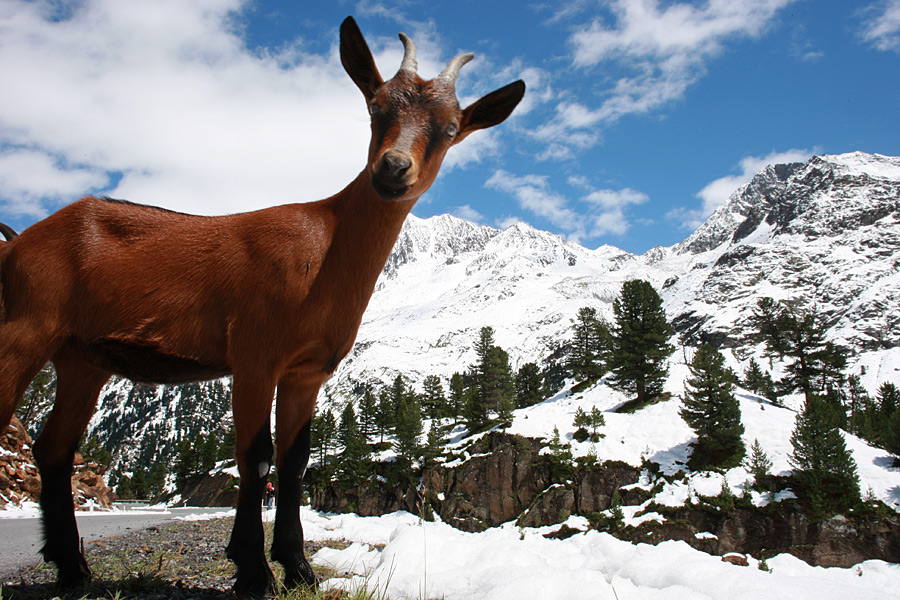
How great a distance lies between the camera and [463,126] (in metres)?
3.87

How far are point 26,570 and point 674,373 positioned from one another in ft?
170

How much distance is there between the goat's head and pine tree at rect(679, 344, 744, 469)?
35705 mm

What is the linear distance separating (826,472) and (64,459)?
119ft

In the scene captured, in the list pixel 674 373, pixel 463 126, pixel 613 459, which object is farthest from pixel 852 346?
pixel 463 126

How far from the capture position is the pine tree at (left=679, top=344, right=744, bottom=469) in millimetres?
33219

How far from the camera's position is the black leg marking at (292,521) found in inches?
141

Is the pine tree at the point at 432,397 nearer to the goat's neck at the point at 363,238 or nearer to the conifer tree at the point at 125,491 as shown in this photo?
the conifer tree at the point at 125,491

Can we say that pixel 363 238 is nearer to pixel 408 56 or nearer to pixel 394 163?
pixel 394 163

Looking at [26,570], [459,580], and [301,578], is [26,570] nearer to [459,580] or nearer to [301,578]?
[301,578]

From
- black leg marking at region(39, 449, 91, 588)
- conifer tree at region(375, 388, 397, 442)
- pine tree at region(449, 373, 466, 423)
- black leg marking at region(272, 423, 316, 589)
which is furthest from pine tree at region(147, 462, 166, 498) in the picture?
black leg marking at region(272, 423, 316, 589)

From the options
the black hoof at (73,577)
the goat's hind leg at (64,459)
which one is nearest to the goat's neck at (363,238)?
the goat's hind leg at (64,459)

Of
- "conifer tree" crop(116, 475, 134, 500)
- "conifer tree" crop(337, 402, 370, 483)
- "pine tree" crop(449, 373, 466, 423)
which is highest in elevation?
→ "pine tree" crop(449, 373, 466, 423)

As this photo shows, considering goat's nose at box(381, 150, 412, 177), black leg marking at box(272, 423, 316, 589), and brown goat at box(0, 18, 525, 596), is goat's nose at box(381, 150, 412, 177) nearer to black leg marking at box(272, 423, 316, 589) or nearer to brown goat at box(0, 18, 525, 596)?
brown goat at box(0, 18, 525, 596)

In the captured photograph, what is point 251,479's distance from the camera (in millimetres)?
3271
